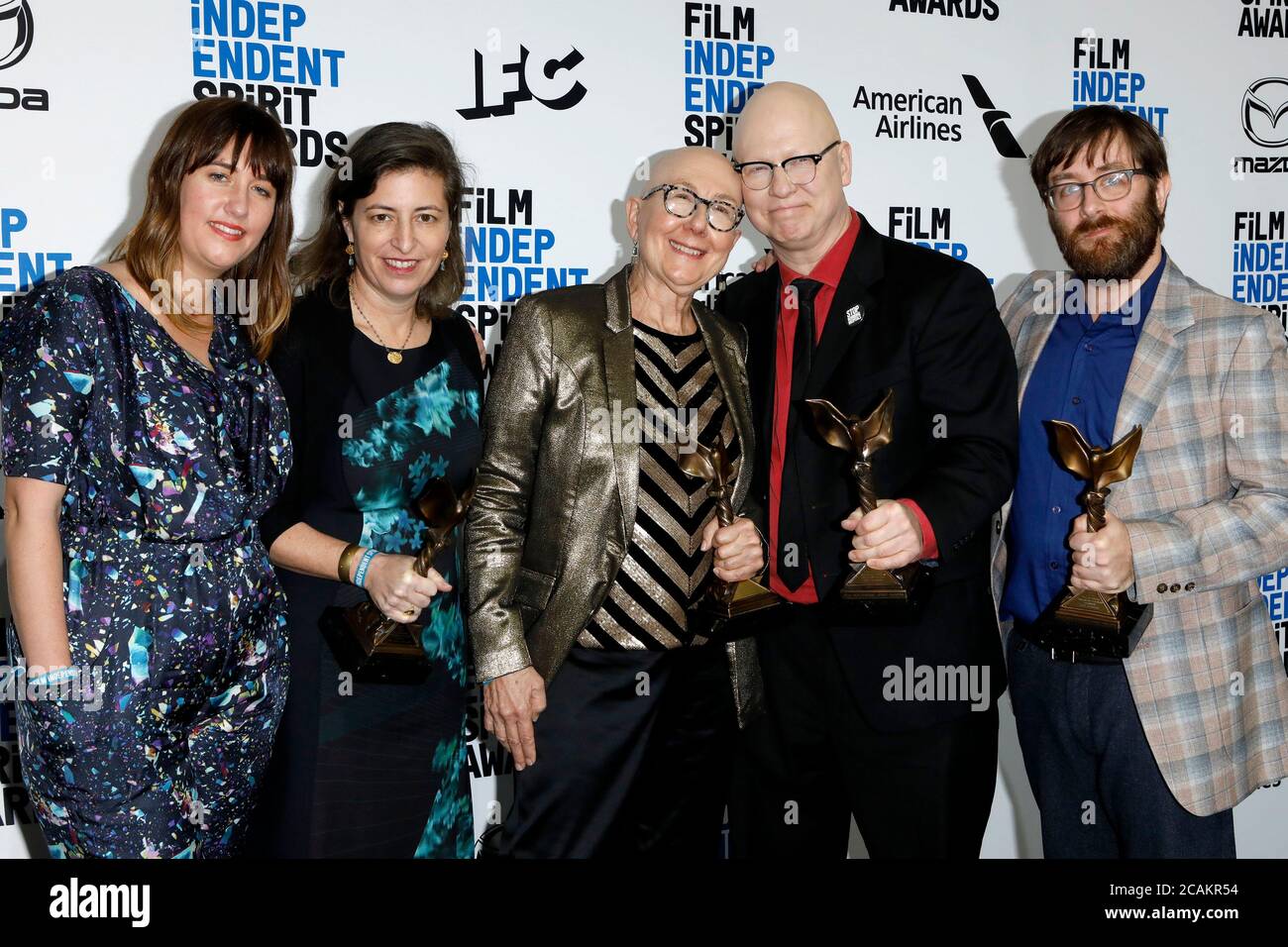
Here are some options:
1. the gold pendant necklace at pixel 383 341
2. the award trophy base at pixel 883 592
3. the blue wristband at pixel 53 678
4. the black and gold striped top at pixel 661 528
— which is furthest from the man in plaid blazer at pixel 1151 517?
the blue wristband at pixel 53 678

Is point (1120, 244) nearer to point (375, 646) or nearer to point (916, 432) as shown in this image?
point (916, 432)

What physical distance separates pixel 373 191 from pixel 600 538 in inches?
36.6

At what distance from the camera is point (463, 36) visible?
3488mm

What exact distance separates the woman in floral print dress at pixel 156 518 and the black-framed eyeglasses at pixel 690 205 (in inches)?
32.7

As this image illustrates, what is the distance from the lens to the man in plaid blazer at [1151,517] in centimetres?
244

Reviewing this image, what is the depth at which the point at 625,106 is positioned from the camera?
371 centimetres

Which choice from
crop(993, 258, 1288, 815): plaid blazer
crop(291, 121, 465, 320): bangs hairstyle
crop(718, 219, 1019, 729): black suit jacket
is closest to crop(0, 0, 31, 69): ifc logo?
crop(291, 121, 465, 320): bangs hairstyle

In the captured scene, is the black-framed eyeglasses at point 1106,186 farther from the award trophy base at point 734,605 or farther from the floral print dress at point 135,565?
the floral print dress at point 135,565

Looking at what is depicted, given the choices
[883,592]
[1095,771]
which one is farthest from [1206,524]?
[883,592]

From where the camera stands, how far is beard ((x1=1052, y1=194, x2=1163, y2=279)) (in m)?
2.53

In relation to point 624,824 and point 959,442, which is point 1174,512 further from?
point 624,824

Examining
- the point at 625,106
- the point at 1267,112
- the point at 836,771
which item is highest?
the point at 1267,112

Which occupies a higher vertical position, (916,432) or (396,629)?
(916,432)
